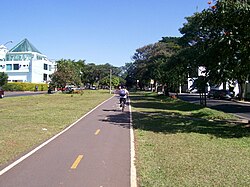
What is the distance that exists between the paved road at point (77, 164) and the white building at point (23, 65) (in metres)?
96.0

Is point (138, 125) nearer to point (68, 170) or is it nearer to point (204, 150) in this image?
point (204, 150)

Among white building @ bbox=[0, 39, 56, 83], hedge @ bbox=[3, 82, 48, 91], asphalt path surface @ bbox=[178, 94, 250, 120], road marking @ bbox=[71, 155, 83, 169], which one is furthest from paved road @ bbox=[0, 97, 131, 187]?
white building @ bbox=[0, 39, 56, 83]

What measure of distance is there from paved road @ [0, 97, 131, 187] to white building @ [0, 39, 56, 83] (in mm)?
96023

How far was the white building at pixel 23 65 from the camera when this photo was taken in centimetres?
10525

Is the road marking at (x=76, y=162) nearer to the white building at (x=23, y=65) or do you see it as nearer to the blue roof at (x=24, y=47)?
the white building at (x=23, y=65)

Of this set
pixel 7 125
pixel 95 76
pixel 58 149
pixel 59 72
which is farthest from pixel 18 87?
pixel 58 149

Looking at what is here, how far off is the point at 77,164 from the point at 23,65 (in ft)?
334

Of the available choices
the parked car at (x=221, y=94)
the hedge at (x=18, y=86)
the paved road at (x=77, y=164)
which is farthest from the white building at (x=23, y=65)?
the paved road at (x=77, y=164)

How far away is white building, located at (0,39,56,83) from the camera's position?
105250 millimetres

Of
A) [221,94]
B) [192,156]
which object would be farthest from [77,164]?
[221,94]

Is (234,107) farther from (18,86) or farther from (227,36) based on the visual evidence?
(18,86)

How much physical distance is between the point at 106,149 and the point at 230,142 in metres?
4.37

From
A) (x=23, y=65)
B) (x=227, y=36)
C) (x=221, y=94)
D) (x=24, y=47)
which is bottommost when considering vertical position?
(x=221, y=94)

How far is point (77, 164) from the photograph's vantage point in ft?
27.8
